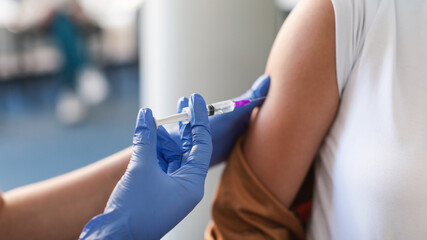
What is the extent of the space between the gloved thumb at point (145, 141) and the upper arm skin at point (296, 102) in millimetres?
299

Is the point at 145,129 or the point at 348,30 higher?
the point at 348,30

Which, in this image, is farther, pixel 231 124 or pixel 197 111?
pixel 231 124

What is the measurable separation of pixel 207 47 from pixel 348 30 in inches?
17.2

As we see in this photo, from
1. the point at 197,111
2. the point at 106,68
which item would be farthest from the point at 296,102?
the point at 106,68

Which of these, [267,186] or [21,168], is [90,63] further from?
[267,186]

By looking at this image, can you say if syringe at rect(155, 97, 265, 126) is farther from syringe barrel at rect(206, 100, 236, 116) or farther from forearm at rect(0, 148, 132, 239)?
forearm at rect(0, 148, 132, 239)

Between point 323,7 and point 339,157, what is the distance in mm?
327

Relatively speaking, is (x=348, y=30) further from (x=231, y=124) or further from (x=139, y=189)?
(x=139, y=189)

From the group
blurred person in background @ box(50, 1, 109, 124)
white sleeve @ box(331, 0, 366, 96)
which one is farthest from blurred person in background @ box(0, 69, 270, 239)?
blurred person in background @ box(50, 1, 109, 124)

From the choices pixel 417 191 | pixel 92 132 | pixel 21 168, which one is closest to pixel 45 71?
pixel 92 132

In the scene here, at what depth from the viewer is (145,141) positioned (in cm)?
71

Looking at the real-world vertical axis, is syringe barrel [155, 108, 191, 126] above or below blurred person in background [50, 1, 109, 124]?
above

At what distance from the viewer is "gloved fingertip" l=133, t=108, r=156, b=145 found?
2.33 ft

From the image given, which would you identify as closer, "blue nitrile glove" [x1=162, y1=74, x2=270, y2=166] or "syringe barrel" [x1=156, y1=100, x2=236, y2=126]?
"syringe barrel" [x1=156, y1=100, x2=236, y2=126]
